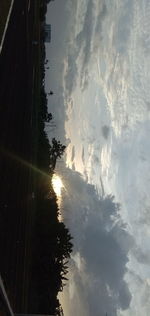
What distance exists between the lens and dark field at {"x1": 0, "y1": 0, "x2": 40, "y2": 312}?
1384 inches

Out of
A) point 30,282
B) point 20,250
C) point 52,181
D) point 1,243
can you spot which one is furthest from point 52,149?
point 1,243

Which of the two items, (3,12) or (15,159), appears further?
(15,159)

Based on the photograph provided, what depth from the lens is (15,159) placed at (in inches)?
1640

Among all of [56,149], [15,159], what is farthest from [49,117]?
[15,159]

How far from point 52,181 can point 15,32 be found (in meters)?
51.6

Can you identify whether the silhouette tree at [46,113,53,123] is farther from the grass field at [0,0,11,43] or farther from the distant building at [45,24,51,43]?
the grass field at [0,0,11,43]

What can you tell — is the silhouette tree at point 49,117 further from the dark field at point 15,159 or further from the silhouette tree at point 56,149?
the dark field at point 15,159

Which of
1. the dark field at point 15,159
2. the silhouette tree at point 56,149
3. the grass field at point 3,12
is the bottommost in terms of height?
the dark field at point 15,159

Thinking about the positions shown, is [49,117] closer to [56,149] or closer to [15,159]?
[56,149]

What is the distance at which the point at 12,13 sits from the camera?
44.3m

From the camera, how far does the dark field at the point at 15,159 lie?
3516 centimetres

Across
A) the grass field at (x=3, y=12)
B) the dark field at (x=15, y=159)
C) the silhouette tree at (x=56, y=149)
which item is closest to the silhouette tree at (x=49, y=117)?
the silhouette tree at (x=56, y=149)

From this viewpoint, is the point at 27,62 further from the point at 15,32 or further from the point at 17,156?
the point at 17,156

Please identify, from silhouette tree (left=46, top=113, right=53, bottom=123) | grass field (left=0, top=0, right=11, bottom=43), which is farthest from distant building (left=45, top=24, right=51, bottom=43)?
grass field (left=0, top=0, right=11, bottom=43)
